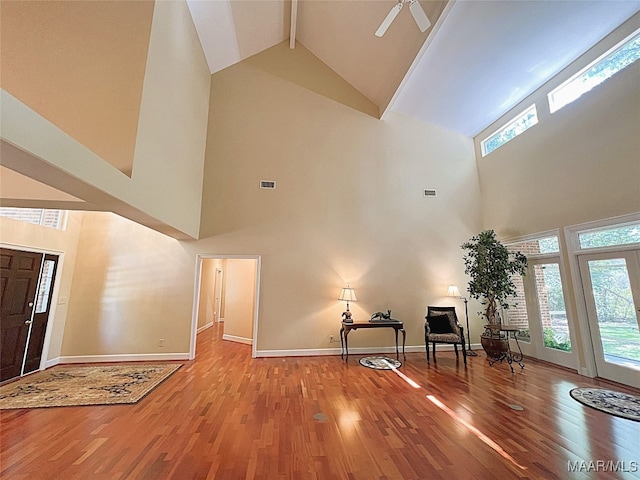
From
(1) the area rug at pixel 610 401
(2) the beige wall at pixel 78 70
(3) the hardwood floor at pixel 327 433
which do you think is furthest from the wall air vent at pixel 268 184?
(1) the area rug at pixel 610 401

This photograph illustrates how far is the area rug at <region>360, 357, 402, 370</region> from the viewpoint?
4.72 meters

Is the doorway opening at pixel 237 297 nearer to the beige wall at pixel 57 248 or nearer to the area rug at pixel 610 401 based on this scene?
the beige wall at pixel 57 248

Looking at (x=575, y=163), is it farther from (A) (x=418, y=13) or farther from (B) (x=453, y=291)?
(A) (x=418, y=13)

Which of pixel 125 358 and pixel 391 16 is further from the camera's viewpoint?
pixel 125 358

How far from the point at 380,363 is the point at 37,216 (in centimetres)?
607

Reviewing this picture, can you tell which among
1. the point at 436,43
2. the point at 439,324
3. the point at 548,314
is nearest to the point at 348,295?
the point at 439,324

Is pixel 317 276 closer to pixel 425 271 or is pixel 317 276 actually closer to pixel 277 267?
pixel 277 267

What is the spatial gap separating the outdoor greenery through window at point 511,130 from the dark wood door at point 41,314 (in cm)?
872

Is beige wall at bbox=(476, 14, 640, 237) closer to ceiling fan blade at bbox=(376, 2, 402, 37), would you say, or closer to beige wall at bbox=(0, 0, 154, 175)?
ceiling fan blade at bbox=(376, 2, 402, 37)

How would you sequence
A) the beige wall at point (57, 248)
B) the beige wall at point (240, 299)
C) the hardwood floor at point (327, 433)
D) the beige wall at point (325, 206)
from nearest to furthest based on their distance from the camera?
1. the hardwood floor at point (327, 433)
2. the beige wall at point (57, 248)
3. the beige wall at point (325, 206)
4. the beige wall at point (240, 299)

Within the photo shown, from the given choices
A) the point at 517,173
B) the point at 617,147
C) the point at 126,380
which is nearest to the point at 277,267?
the point at 126,380

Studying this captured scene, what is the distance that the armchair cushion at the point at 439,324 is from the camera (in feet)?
17.8

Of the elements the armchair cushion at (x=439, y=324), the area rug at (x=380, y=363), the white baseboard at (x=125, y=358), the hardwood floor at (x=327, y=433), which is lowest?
the hardwood floor at (x=327, y=433)

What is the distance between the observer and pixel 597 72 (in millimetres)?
4039
